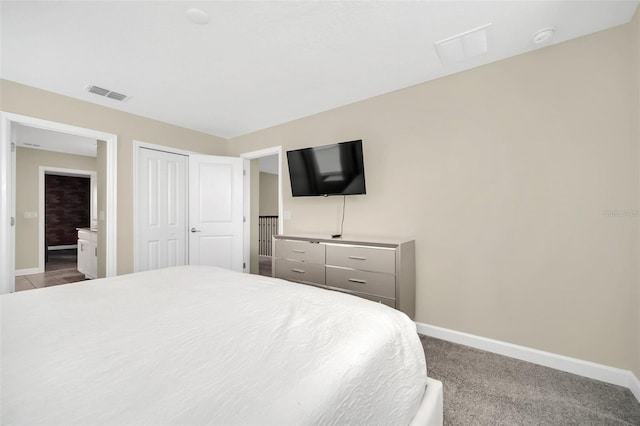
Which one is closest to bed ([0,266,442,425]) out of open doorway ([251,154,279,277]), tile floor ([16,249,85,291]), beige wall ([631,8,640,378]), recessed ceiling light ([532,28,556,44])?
beige wall ([631,8,640,378])

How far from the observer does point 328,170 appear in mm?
3131

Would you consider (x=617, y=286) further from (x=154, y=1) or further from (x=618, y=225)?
(x=154, y=1)

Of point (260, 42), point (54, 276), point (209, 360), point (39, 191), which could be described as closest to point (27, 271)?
point (54, 276)

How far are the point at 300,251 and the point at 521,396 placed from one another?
212 cm

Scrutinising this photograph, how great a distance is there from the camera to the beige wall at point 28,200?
4.99 metres

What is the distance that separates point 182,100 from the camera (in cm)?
316

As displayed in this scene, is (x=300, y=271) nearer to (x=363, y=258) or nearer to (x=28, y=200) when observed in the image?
(x=363, y=258)

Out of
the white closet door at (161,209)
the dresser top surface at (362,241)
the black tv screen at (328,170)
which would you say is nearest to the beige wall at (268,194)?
the white closet door at (161,209)

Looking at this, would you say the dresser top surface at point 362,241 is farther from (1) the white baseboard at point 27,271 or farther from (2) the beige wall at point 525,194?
(1) the white baseboard at point 27,271

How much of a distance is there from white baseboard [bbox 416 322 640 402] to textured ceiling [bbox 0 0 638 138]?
2.41m

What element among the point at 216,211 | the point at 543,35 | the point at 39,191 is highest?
the point at 543,35

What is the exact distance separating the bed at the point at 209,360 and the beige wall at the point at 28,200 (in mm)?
5176

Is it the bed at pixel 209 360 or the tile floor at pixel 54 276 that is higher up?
the bed at pixel 209 360

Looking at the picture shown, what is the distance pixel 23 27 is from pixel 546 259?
427cm
